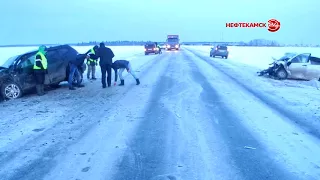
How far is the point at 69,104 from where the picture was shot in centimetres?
915

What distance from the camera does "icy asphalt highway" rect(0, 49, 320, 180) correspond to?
4.41 m

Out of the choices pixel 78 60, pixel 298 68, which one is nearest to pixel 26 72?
pixel 78 60

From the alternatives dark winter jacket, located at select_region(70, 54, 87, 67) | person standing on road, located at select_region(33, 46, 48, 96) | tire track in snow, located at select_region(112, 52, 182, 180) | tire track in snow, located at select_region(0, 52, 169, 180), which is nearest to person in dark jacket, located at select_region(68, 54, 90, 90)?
dark winter jacket, located at select_region(70, 54, 87, 67)

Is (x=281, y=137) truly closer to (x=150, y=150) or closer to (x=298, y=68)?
(x=150, y=150)

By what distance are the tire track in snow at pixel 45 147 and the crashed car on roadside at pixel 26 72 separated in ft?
10.7

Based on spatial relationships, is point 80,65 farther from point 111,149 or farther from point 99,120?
point 111,149

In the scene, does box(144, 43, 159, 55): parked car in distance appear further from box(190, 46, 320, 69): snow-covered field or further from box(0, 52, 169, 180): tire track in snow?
box(0, 52, 169, 180): tire track in snow

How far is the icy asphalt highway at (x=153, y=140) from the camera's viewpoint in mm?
4414

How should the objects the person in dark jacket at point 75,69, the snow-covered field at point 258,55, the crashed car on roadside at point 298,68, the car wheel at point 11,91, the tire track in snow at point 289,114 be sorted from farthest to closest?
the snow-covered field at point 258,55
the crashed car on roadside at point 298,68
the person in dark jacket at point 75,69
the car wheel at point 11,91
the tire track in snow at point 289,114

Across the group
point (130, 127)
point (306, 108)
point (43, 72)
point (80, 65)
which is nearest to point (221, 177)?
point (130, 127)

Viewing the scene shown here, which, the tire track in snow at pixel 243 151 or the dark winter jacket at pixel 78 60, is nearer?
the tire track in snow at pixel 243 151

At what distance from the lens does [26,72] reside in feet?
35.1

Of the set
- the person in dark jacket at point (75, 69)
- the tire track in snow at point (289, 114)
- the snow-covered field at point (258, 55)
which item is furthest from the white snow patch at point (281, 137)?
the snow-covered field at point (258, 55)

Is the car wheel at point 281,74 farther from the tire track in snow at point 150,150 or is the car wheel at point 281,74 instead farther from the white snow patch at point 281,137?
the tire track in snow at point 150,150
